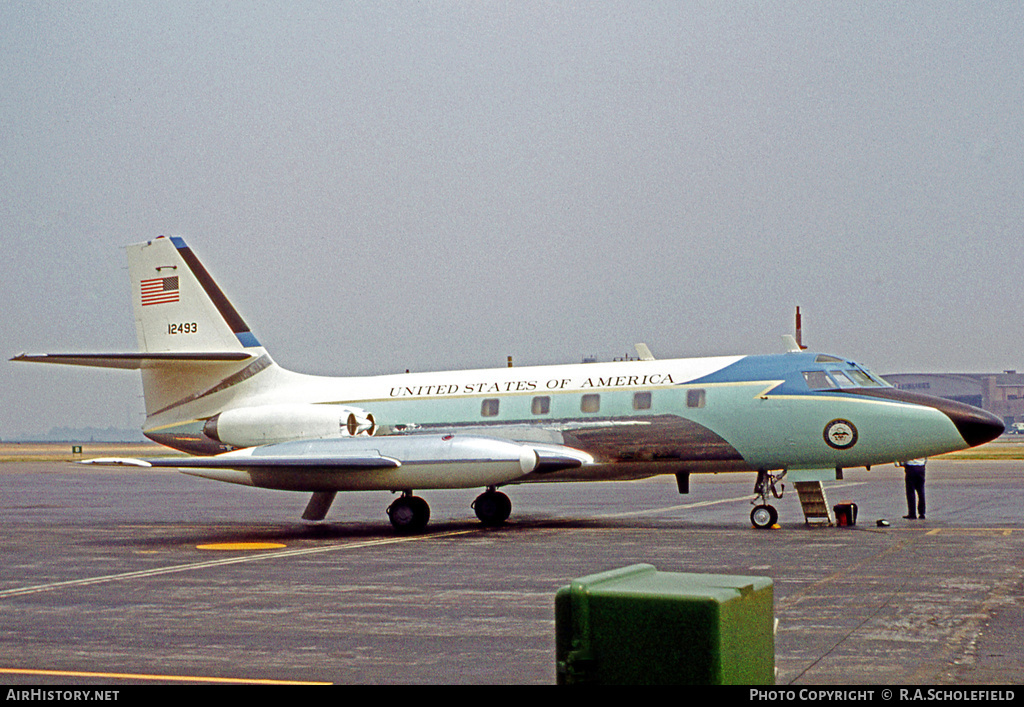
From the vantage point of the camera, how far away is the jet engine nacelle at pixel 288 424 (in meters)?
23.4

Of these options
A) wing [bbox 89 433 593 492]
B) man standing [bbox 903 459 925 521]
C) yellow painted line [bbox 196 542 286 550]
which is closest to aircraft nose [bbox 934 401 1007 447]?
man standing [bbox 903 459 925 521]

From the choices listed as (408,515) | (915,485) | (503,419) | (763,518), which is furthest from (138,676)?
(915,485)

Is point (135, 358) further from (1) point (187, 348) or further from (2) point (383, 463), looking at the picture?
(2) point (383, 463)

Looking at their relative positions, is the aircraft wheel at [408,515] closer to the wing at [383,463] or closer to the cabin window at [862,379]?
the wing at [383,463]

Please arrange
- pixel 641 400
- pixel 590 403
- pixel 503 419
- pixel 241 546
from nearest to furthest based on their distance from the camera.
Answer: pixel 241 546, pixel 641 400, pixel 590 403, pixel 503 419

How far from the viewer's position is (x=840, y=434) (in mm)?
20344

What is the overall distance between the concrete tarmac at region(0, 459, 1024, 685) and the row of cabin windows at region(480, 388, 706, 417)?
245 cm

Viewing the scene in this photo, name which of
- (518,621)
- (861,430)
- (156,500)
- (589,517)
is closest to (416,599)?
(518,621)

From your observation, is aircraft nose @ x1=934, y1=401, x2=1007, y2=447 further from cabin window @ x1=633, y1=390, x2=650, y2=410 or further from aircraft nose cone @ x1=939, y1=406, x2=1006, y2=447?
cabin window @ x1=633, y1=390, x2=650, y2=410

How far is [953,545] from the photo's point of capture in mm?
17109

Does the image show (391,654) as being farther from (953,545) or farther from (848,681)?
(953,545)

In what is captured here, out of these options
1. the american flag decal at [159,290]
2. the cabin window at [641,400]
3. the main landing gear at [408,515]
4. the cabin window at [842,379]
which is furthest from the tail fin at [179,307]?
the cabin window at [842,379]

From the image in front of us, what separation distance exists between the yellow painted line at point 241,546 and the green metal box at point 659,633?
1518 cm

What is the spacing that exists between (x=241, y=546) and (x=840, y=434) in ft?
36.9
